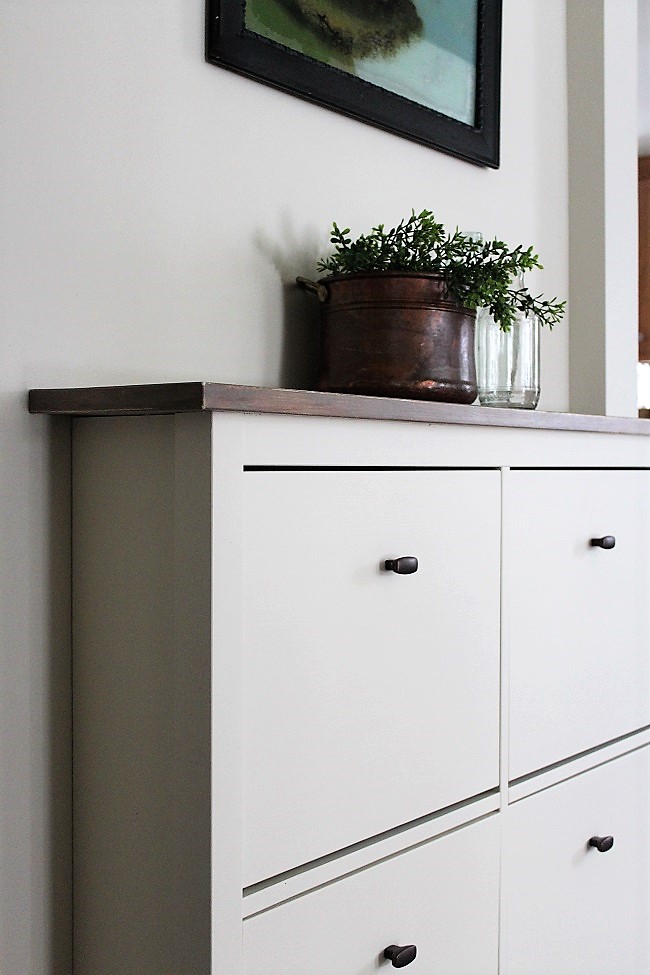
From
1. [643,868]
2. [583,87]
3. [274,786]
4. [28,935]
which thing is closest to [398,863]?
[274,786]

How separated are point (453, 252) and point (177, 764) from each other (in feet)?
2.39

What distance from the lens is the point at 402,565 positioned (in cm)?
101

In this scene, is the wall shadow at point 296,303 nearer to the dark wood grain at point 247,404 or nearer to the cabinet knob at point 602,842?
the dark wood grain at point 247,404

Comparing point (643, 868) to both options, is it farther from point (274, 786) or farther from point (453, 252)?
point (453, 252)

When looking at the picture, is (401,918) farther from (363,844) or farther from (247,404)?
(247,404)

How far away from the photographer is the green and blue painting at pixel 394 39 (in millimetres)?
1303

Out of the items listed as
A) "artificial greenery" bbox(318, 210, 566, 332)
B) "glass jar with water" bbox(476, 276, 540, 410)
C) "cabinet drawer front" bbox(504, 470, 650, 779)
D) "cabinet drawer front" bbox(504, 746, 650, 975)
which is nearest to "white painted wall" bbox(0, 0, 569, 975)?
"artificial greenery" bbox(318, 210, 566, 332)

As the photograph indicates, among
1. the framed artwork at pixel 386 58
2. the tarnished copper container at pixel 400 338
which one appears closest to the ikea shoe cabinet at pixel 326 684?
the tarnished copper container at pixel 400 338

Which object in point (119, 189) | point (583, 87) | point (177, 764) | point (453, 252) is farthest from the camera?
point (583, 87)

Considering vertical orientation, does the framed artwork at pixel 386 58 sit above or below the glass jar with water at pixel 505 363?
above

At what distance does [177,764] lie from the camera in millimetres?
855

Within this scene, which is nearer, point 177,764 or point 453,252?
point 177,764

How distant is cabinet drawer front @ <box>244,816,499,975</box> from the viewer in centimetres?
90

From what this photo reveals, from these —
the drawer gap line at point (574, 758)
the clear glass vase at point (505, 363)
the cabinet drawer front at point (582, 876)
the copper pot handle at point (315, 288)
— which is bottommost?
the cabinet drawer front at point (582, 876)
